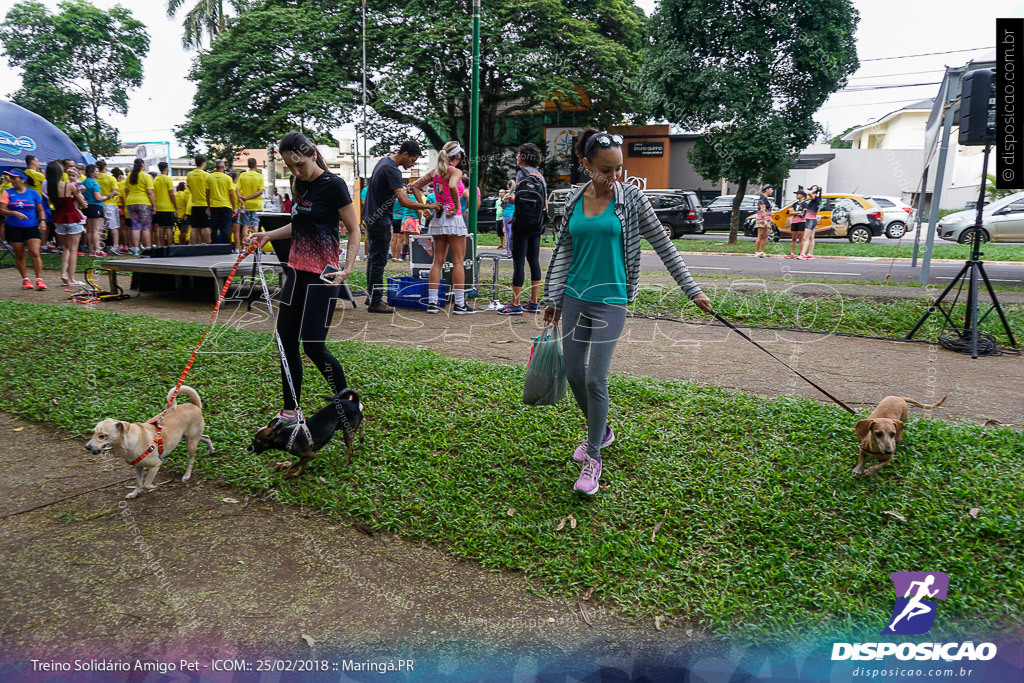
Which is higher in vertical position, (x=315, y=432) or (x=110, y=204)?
(x=110, y=204)

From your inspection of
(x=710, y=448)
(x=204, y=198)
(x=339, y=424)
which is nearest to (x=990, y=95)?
(x=710, y=448)

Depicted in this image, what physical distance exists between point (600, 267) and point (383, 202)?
195 inches

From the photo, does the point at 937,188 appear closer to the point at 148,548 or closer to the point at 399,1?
the point at 148,548

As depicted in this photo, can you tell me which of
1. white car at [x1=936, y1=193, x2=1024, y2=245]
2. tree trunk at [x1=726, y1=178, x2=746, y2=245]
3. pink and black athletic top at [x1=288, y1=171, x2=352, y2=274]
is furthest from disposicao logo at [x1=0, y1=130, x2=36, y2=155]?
white car at [x1=936, y1=193, x2=1024, y2=245]

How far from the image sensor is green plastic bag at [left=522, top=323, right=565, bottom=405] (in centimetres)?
354

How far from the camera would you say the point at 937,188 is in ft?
28.3

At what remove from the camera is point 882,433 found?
338 centimetres

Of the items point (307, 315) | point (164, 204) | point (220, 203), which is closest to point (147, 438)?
point (307, 315)

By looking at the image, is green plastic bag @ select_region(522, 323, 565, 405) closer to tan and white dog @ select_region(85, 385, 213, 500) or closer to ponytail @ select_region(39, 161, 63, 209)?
tan and white dog @ select_region(85, 385, 213, 500)

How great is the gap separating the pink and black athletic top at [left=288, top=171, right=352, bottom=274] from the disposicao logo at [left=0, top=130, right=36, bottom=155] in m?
16.6

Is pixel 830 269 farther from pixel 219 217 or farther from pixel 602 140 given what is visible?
pixel 219 217

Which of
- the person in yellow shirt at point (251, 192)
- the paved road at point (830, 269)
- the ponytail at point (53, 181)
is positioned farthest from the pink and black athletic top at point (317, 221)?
the person in yellow shirt at point (251, 192)

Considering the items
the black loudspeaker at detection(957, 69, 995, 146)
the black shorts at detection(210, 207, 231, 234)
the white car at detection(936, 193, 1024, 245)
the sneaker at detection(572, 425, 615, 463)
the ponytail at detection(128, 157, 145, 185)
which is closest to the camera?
the sneaker at detection(572, 425, 615, 463)

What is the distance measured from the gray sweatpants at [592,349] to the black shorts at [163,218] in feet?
40.6
